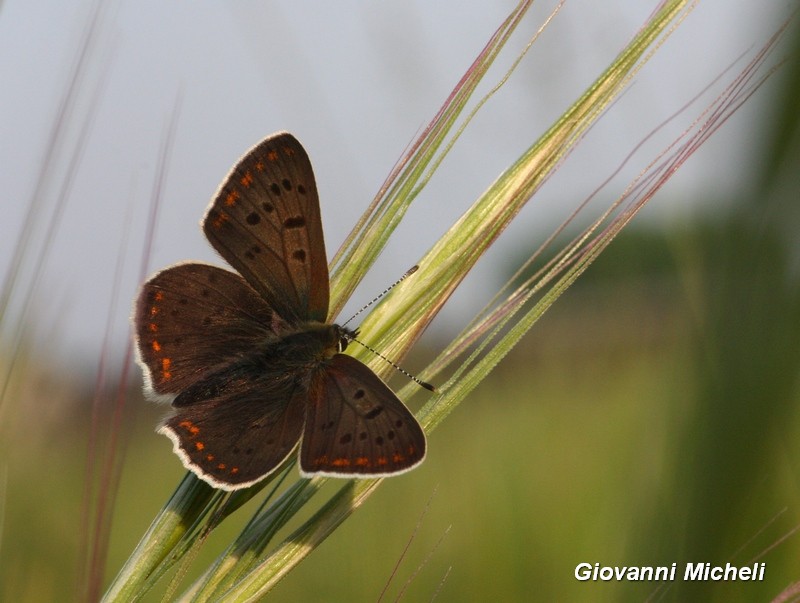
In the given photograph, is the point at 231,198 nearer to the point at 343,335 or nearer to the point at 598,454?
the point at 343,335

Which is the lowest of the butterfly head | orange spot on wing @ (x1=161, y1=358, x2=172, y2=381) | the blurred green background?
the blurred green background

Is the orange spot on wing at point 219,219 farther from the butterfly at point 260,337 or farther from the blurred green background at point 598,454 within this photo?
the blurred green background at point 598,454

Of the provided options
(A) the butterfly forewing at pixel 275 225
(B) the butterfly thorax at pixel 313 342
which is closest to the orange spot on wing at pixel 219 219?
(A) the butterfly forewing at pixel 275 225

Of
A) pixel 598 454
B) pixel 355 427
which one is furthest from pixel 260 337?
pixel 598 454

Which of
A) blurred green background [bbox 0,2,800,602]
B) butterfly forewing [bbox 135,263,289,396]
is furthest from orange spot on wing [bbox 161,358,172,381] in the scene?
blurred green background [bbox 0,2,800,602]

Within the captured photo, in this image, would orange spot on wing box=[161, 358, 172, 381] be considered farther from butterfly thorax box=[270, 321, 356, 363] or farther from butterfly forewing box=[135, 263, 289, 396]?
butterfly thorax box=[270, 321, 356, 363]

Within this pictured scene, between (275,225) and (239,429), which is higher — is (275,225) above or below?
above

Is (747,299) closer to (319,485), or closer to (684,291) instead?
(684,291)
